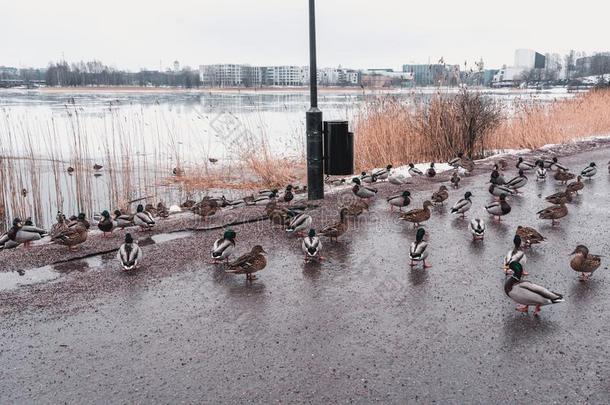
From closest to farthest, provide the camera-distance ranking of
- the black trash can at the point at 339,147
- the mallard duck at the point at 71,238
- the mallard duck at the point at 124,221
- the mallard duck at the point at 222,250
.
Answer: the mallard duck at the point at 222,250, the mallard duck at the point at 71,238, the mallard duck at the point at 124,221, the black trash can at the point at 339,147

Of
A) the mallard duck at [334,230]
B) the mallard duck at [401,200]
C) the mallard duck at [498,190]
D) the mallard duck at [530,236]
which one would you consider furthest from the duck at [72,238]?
the mallard duck at [498,190]

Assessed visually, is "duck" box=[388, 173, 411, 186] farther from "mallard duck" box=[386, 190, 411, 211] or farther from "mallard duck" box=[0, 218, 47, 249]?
"mallard duck" box=[0, 218, 47, 249]

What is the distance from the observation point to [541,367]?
402cm

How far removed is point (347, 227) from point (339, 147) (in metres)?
2.01

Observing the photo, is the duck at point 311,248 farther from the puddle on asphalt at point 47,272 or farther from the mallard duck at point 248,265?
the puddle on asphalt at point 47,272

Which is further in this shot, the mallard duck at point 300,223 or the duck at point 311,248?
the mallard duck at point 300,223

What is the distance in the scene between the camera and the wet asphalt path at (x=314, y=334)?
3.79 m

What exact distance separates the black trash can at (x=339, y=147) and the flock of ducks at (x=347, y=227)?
0.74 meters

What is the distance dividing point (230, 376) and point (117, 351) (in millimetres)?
1092

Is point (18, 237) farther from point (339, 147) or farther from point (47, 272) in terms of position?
point (339, 147)

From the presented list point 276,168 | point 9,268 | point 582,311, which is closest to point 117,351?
point 9,268

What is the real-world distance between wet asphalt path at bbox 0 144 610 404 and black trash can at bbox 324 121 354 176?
3.04 m

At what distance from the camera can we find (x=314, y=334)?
4629mm

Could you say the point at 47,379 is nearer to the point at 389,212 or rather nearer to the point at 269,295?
the point at 269,295
